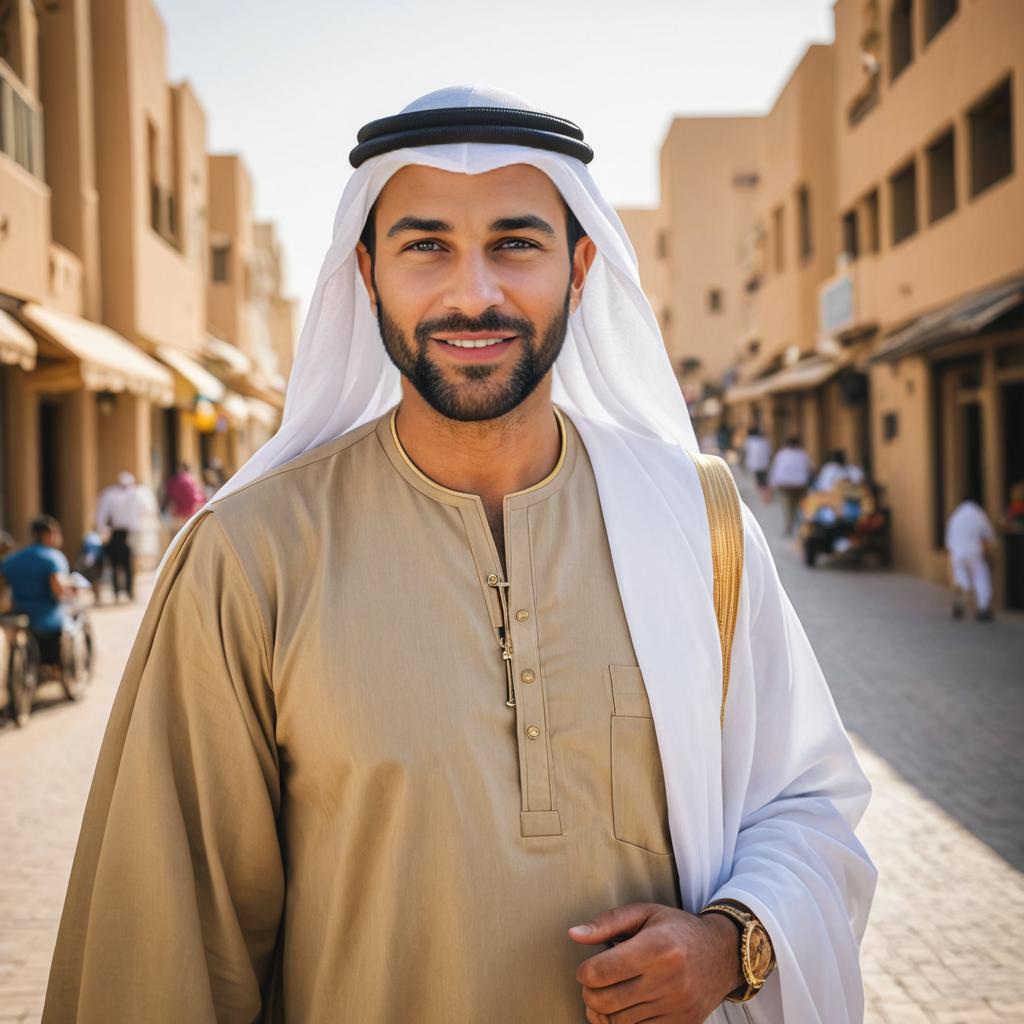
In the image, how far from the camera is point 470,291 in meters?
1.81

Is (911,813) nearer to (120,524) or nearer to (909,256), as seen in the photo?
(120,524)

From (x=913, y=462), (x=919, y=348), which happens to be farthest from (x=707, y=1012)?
(x=913, y=462)

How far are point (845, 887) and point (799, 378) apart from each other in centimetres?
2003

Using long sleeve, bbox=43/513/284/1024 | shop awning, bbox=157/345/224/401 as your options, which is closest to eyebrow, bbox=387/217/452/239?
long sleeve, bbox=43/513/284/1024

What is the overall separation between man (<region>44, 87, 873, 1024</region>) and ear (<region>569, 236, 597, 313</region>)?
0.34 feet

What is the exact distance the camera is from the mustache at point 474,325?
182cm

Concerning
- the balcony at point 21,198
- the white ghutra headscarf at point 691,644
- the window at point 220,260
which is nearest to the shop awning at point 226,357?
the window at point 220,260

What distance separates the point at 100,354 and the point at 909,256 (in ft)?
35.5

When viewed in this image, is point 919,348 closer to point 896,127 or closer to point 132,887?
point 896,127

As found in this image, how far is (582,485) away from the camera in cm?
201

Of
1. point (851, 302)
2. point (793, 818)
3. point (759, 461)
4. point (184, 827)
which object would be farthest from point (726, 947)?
point (759, 461)

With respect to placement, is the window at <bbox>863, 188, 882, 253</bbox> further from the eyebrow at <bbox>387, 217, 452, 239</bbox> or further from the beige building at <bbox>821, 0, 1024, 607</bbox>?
the eyebrow at <bbox>387, 217, 452, 239</bbox>

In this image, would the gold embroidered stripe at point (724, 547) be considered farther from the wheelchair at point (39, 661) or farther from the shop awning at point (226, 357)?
the shop awning at point (226, 357)

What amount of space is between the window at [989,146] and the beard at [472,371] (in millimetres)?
12879
